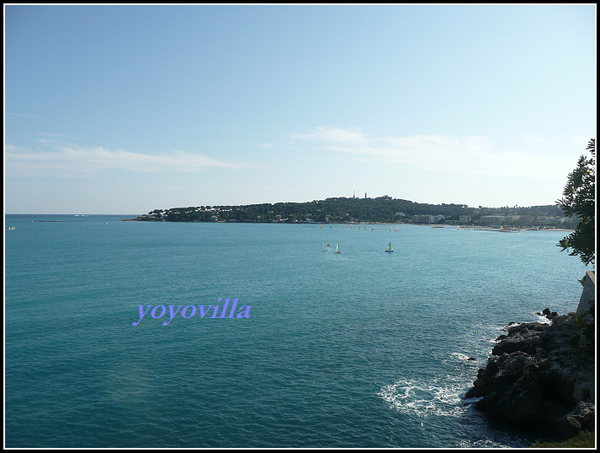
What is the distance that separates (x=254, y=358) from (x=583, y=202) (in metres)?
31.4

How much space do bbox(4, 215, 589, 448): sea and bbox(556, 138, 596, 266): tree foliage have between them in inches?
510

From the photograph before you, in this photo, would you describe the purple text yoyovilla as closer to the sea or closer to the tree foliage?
the sea

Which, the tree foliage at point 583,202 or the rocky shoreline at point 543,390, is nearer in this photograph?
the rocky shoreline at point 543,390

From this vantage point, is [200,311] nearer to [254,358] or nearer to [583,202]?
[254,358]

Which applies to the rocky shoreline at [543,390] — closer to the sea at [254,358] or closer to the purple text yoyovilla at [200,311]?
the sea at [254,358]

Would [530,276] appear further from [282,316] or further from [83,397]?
[83,397]

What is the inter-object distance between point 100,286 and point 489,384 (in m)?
61.1

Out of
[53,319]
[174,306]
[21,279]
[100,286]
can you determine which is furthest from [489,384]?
[21,279]

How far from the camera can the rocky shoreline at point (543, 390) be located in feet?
→ 75.5

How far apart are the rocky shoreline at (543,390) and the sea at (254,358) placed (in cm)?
130

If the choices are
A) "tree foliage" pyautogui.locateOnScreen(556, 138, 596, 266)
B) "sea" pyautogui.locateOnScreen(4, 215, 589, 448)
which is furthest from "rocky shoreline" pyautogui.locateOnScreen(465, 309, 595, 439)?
"tree foliage" pyautogui.locateOnScreen(556, 138, 596, 266)

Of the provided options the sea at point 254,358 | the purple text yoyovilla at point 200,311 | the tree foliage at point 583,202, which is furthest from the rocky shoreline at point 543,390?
the purple text yoyovilla at point 200,311

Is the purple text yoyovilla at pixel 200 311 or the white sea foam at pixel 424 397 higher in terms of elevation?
the purple text yoyovilla at pixel 200 311

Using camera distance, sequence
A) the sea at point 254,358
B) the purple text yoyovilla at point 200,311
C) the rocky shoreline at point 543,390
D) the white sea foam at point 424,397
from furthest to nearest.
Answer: the purple text yoyovilla at point 200,311
the white sea foam at point 424,397
the sea at point 254,358
the rocky shoreline at point 543,390
